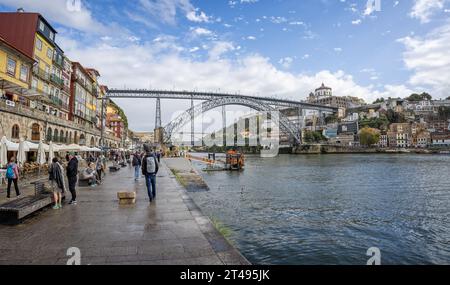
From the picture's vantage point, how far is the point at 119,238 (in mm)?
4750

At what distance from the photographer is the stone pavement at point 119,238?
3.85 meters

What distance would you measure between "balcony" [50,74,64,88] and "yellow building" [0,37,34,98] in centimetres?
440

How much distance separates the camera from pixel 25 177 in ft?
46.7

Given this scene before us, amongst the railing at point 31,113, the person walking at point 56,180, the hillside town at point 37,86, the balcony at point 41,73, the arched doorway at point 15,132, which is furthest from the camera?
the balcony at point 41,73

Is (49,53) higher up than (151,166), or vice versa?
(49,53)

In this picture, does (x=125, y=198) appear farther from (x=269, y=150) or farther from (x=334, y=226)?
(x=269, y=150)

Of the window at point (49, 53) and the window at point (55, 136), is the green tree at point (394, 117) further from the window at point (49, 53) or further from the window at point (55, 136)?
the window at point (55, 136)

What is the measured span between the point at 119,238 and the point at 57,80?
3266 centimetres

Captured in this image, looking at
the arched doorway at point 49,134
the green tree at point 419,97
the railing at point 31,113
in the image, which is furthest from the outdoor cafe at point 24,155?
the green tree at point 419,97

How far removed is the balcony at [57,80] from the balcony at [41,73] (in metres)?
1.01

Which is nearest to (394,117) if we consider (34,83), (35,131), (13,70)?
(34,83)

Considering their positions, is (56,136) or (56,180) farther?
(56,136)

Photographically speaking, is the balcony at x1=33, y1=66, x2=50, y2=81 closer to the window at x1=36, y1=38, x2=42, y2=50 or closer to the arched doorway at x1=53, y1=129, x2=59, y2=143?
the window at x1=36, y1=38, x2=42, y2=50
